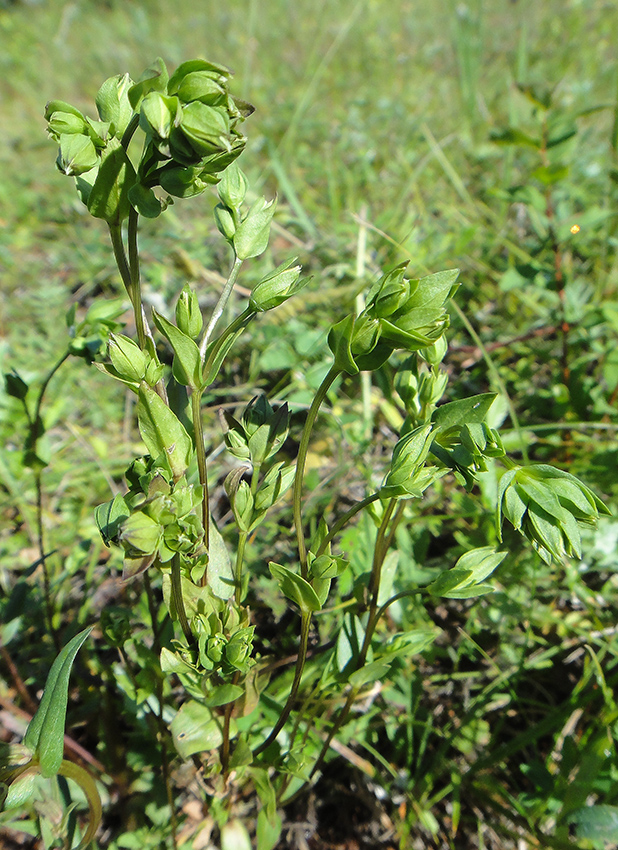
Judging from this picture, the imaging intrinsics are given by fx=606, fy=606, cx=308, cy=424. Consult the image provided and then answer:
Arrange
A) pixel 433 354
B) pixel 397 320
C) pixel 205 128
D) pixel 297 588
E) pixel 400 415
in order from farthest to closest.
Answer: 1. pixel 400 415
2. pixel 433 354
3. pixel 297 588
4. pixel 397 320
5. pixel 205 128

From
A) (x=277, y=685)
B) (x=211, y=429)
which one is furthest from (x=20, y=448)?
(x=277, y=685)

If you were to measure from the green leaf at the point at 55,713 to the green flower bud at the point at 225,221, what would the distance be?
620 millimetres

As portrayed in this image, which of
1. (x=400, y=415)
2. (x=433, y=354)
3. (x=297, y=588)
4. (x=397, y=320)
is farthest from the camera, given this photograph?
(x=400, y=415)

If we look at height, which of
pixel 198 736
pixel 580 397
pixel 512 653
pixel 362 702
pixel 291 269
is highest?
pixel 291 269

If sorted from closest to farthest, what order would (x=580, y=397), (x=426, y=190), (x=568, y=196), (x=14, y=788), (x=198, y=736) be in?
(x=14, y=788), (x=198, y=736), (x=580, y=397), (x=568, y=196), (x=426, y=190)

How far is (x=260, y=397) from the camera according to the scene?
1.01m

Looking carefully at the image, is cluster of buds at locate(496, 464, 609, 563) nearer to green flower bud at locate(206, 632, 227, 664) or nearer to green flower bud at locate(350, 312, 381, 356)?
green flower bud at locate(350, 312, 381, 356)

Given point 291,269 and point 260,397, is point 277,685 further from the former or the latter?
point 291,269

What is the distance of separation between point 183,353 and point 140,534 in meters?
0.25

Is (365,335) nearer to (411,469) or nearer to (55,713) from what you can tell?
(411,469)

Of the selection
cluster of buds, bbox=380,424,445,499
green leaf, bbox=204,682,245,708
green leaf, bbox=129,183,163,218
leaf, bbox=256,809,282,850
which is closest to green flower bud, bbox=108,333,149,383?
green leaf, bbox=129,183,163,218

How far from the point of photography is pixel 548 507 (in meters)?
0.84

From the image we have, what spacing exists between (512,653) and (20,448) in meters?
1.73

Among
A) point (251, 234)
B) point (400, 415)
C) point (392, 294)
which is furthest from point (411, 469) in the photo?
point (400, 415)
